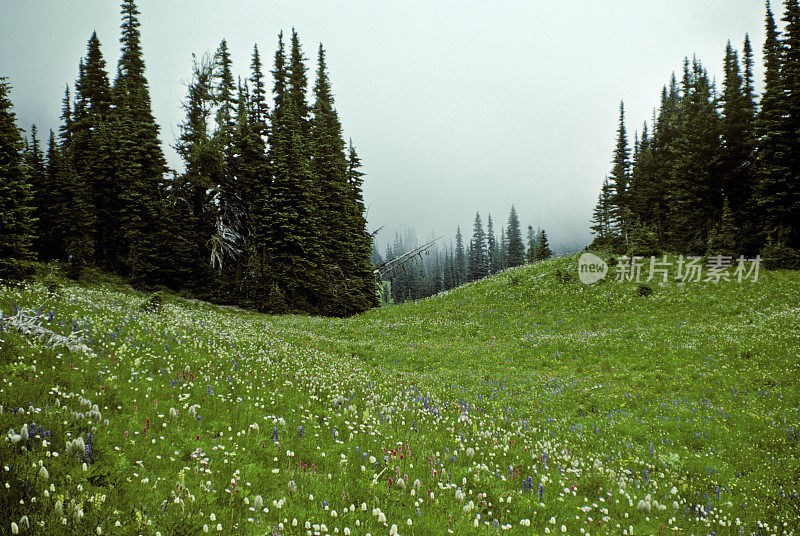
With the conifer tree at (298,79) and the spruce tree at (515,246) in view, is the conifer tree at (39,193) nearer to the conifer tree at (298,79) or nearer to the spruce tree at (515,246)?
the conifer tree at (298,79)

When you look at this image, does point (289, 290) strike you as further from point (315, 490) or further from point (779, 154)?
point (779, 154)

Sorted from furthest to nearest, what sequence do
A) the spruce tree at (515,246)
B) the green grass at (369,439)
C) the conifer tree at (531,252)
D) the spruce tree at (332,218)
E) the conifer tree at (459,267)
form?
the conifer tree at (459,267)
the spruce tree at (515,246)
the conifer tree at (531,252)
the spruce tree at (332,218)
the green grass at (369,439)

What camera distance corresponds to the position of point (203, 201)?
34.2 metres

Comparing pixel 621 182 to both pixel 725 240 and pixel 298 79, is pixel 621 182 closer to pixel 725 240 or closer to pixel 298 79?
pixel 725 240

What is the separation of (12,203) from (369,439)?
62.5 ft

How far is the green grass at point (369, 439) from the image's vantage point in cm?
354

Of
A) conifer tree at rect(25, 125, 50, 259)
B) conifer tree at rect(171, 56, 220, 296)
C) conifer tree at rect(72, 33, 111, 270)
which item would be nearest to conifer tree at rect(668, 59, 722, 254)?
conifer tree at rect(171, 56, 220, 296)

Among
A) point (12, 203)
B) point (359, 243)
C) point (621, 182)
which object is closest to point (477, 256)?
point (621, 182)

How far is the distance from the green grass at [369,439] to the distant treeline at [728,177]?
2547cm

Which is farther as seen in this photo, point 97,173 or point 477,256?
point 477,256

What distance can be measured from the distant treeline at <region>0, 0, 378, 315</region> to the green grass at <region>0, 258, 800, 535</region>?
853 inches

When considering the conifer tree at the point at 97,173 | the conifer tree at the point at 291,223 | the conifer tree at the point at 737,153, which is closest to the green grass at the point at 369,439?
the conifer tree at the point at 291,223

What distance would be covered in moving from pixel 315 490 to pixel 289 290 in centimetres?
3273

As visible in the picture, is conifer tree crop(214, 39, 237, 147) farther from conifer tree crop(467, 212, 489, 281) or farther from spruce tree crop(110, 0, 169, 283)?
conifer tree crop(467, 212, 489, 281)
